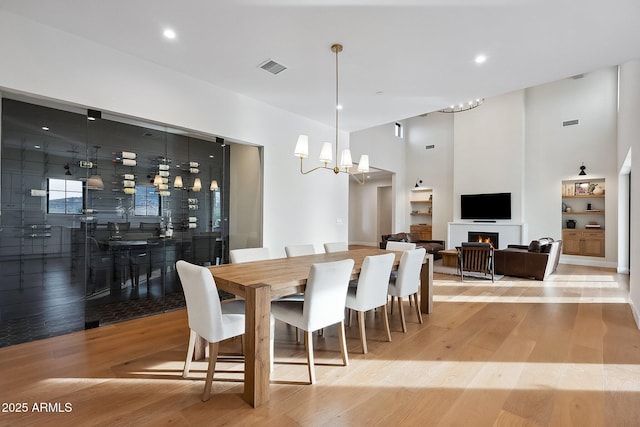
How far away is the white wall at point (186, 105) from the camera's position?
9.12ft

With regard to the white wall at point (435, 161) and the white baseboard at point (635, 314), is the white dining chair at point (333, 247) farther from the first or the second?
the white wall at point (435, 161)

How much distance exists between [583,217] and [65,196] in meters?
10.5

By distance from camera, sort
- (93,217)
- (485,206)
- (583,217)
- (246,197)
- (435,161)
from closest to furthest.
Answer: (93,217), (246,197), (583,217), (485,206), (435,161)

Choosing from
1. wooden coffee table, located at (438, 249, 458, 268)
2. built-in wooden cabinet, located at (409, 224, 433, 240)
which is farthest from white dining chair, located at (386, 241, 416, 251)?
built-in wooden cabinet, located at (409, 224, 433, 240)

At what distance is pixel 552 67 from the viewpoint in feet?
11.6

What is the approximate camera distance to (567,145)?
7980mm

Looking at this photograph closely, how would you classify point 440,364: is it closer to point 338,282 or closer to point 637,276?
point 338,282

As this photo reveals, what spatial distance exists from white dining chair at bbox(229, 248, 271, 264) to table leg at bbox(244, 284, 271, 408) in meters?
1.19

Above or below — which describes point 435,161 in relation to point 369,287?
above

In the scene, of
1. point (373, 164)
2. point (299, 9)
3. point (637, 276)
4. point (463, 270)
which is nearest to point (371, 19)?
point (299, 9)

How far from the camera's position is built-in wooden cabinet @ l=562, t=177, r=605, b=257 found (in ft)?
24.5

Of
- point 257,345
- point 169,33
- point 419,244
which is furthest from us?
point 419,244

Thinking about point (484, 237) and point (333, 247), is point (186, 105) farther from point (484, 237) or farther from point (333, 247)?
point (484, 237)

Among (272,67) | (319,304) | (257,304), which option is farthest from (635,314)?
(272,67)
